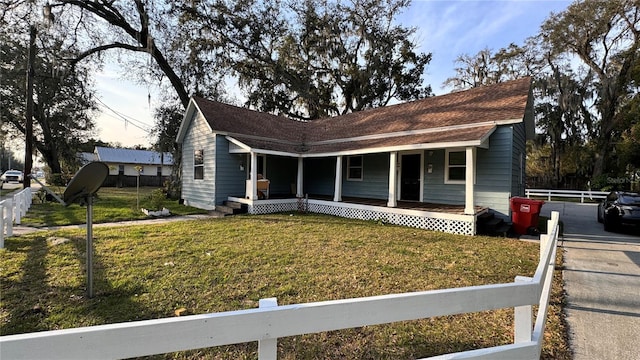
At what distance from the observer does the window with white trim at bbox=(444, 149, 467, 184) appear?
10047 mm

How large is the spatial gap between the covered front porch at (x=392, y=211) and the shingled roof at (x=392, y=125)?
1957mm

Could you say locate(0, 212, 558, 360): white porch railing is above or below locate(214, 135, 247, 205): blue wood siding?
below

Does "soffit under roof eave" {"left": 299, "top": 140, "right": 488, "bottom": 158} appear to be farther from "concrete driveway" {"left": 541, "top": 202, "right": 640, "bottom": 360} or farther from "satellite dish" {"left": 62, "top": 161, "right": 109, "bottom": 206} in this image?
"satellite dish" {"left": 62, "top": 161, "right": 109, "bottom": 206}

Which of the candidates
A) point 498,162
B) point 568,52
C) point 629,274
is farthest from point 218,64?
point 568,52

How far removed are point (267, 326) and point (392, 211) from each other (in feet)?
28.6

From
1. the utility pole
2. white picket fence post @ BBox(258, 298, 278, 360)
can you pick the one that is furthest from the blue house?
white picket fence post @ BBox(258, 298, 278, 360)

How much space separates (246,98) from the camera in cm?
2338

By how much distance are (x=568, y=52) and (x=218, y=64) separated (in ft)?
88.5

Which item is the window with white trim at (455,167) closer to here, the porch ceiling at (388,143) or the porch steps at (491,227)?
the porch ceiling at (388,143)

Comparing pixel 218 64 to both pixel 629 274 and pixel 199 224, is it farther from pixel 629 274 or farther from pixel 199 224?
pixel 629 274

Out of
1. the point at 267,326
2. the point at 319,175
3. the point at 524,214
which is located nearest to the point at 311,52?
the point at 319,175

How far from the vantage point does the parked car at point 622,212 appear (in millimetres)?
8797

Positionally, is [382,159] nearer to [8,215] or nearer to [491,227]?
[491,227]

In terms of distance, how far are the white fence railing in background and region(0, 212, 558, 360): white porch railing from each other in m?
20.1
